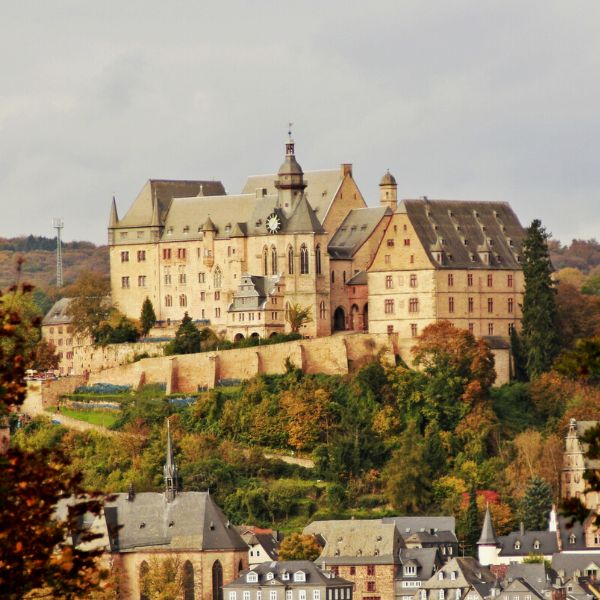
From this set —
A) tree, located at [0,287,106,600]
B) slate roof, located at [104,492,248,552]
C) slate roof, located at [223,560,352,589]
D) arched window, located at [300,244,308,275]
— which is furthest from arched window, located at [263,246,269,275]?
tree, located at [0,287,106,600]

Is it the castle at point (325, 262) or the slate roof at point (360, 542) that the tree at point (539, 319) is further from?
the slate roof at point (360, 542)

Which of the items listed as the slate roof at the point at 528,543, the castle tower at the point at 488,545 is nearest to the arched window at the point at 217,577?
the castle tower at the point at 488,545

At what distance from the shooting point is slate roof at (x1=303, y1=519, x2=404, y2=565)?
87875 millimetres

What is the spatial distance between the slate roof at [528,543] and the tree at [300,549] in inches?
314

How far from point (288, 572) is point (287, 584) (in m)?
0.52

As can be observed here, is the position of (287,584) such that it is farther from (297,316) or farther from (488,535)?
(297,316)

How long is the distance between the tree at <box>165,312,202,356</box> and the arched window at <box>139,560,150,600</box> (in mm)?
14938

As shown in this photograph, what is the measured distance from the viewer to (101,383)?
338ft

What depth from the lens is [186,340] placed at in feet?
328

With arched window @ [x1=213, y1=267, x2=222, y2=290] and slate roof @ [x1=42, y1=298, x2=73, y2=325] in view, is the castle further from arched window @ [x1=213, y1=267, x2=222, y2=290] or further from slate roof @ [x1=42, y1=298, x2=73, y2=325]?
slate roof @ [x1=42, y1=298, x2=73, y2=325]

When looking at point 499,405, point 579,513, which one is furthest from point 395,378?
point 579,513

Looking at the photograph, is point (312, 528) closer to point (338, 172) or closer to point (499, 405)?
point (499, 405)

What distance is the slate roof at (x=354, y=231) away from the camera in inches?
3974

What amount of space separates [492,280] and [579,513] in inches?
2907
